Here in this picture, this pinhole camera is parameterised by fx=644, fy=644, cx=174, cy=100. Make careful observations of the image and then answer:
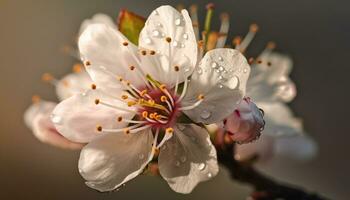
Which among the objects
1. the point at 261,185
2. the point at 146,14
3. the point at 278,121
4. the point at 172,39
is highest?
the point at 172,39

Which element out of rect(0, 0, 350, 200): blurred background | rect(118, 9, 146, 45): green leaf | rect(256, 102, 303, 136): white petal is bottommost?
rect(0, 0, 350, 200): blurred background

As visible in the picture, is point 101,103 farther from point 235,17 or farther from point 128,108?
point 235,17

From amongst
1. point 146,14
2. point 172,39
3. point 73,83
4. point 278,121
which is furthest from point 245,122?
point 146,14

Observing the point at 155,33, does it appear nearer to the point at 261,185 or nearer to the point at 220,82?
the point at 220,82

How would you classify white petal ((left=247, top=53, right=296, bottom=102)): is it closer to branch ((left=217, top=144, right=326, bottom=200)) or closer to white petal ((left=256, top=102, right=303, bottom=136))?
white petal ((left=256, top=102, right=303, bottom=136))

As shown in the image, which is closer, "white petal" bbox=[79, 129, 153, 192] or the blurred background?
"white petal" bbox=[79, 129, 153, 192]

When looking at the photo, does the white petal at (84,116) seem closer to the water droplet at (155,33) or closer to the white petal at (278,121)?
the water droplet at (155,33)

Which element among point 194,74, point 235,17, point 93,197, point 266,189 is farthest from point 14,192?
point 194,74

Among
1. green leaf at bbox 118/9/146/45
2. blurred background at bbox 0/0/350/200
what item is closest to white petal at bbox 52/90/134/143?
green leaf at bbox 118/9/146/45

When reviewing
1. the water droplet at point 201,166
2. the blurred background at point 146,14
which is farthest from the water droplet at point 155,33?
the blurred background at point 146,14
